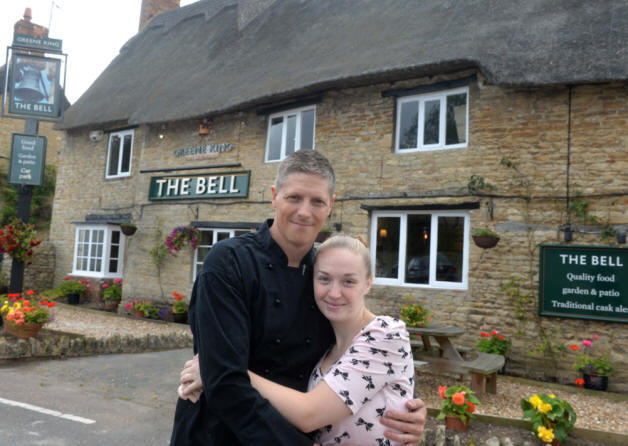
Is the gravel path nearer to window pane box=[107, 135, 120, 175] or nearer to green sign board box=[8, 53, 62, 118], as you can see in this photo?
window pane box=[107, 135, 120, 175]

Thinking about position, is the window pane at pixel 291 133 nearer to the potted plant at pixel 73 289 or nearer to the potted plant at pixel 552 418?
the potted plant at pixel 552 418

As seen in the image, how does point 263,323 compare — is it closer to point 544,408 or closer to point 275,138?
point 544,408

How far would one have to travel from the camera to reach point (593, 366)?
6660 mm

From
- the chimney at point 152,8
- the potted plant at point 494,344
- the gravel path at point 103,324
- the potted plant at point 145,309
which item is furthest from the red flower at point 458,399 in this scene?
the chimney at point 152,8

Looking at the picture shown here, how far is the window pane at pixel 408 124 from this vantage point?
28.8ft

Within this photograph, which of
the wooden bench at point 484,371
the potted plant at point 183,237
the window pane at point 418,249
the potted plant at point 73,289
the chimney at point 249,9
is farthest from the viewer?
the chimney at point 249,9

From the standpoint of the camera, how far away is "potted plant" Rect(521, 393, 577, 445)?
4.04 metres

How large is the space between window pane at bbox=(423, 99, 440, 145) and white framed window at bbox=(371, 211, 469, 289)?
4.71 feet

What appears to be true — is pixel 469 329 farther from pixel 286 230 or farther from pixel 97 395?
pixel 286 230

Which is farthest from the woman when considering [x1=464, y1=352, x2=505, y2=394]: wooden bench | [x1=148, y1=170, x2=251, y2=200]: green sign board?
[x1=148, y1=170, x2=251, y2=200]: green sign board

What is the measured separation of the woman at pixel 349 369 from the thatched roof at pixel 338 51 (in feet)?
21.1

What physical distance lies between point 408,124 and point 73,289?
10648mm

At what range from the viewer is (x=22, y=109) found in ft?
37.5

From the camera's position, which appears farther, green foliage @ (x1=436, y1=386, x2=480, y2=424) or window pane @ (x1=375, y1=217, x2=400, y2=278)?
window pane @ (x1=375, y1=217, x2=400, y2=278)
